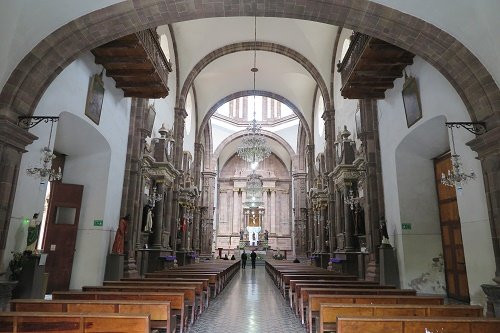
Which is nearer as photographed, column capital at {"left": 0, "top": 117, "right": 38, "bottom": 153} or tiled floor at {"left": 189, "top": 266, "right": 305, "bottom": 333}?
column capital at {"left": 0, "top": 117, "right": 38, "bottom": 153}

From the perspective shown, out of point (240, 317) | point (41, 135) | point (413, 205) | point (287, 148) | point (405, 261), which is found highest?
point (287, 148)

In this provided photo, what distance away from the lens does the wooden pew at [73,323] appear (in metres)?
2.97

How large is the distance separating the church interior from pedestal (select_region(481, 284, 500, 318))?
21 millimetres

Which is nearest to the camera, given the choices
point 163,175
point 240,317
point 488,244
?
point 488,244

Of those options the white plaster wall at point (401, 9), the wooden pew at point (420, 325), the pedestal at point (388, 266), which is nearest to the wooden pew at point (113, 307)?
the wooden pew at point (420, 325)

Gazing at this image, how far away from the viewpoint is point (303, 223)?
24.7 m

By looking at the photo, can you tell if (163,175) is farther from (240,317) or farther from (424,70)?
(424,70)

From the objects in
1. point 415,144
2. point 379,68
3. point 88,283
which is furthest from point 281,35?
point 88,283

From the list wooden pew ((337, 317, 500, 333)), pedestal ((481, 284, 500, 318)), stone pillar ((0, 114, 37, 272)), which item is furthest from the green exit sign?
stone pillar ((0, 114, 37, 272))

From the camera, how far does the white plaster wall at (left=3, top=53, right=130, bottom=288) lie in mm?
7719

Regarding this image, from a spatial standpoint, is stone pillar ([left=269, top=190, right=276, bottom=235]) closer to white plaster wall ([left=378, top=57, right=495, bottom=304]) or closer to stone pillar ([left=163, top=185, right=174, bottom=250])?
stone pillar ([left=163, top=185, right=174, bottom=250])

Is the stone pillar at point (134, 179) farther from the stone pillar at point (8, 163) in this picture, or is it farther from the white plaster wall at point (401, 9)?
the white plaster wall at point (401, 9)

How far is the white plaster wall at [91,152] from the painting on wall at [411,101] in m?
7.61

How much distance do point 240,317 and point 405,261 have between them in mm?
4664
